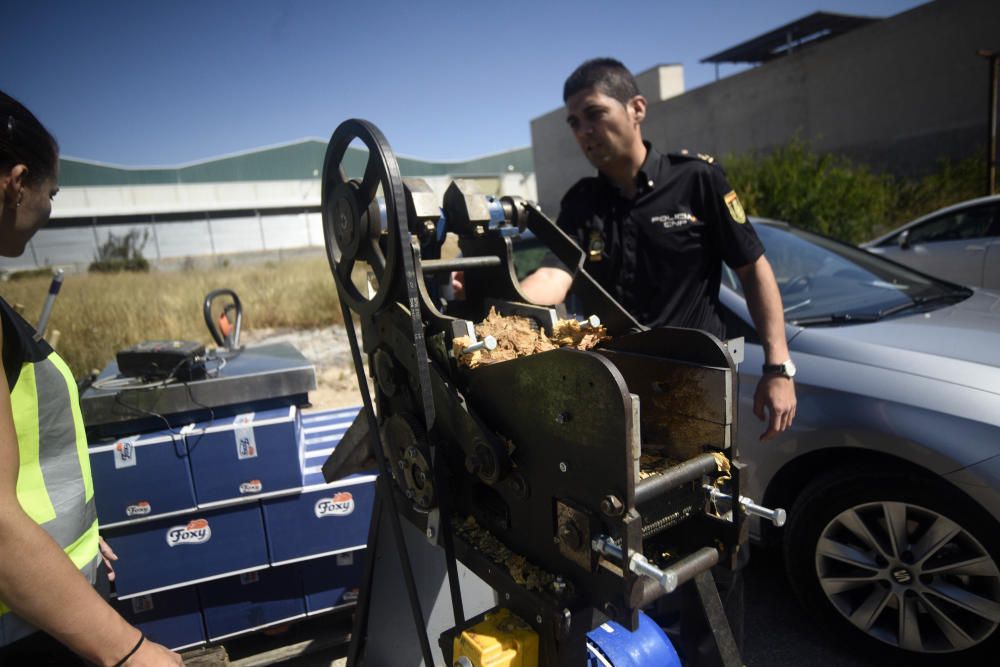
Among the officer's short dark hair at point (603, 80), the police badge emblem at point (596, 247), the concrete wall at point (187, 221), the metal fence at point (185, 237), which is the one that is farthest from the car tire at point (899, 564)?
the metal fence at point (185, 237)

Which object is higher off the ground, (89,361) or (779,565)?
(89,361)

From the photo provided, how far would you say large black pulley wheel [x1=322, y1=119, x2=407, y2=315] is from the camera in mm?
1149

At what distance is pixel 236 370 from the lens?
260 cm

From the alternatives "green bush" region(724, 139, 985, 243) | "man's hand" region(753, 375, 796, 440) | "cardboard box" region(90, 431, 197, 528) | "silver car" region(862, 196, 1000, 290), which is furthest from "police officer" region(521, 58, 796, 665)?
"green bush" region(724, 139, 985, 243)

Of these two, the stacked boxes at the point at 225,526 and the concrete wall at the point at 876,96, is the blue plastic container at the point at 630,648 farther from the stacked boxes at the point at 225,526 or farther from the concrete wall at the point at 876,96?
the concrete wall at the point at 876,96

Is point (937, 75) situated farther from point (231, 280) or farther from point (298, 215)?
point (298, 215)

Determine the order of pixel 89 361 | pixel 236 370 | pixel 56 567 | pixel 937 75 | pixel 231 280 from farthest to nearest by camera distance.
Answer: pixel 937 75
pixel 231 280
pixel 89 361
pixel 236 370
pixel 56 567

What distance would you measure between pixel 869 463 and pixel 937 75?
21833 millimetres

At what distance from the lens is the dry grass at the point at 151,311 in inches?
307

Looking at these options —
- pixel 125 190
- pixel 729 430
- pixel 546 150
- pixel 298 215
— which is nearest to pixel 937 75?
pixel 546 150

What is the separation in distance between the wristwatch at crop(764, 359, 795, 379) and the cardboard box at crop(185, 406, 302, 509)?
5.93ft

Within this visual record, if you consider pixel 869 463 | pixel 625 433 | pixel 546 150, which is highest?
pixel 546 150

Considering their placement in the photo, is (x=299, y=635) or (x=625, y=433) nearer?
(x=625, y=433)

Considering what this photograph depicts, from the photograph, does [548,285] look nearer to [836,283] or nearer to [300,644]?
[300,644]
